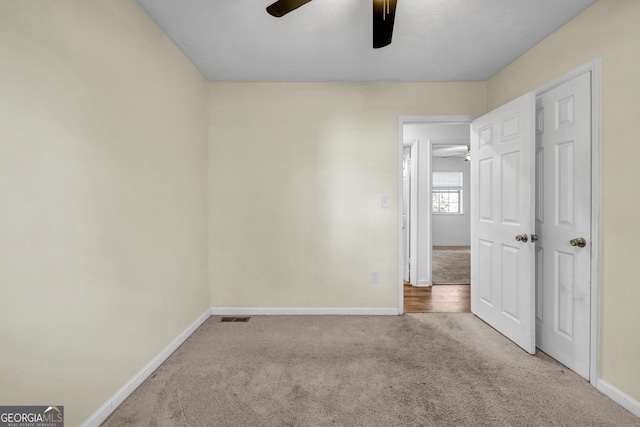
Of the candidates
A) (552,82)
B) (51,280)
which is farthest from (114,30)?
(552,82)

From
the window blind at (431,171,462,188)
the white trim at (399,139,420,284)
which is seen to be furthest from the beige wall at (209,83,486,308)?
the window blind at (431,171,462,188)

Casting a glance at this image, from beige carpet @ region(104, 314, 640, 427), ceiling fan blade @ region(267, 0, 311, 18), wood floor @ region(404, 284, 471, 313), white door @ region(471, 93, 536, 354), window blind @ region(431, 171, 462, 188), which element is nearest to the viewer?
ceiling fan blade @ region(267, 0, 311, 18)

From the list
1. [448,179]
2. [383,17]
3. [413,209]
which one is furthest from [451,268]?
[383,17]

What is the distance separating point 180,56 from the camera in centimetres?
238

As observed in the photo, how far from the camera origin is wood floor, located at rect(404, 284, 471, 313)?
318cm

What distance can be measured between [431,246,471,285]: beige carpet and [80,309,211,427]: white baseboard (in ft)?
11.9

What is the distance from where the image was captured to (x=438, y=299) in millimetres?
3539

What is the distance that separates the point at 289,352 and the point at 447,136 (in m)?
3.77

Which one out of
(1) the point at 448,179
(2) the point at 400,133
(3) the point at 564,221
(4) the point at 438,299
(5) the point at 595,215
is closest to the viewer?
(5) the point at 595,215

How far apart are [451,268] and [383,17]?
4928 millimetres

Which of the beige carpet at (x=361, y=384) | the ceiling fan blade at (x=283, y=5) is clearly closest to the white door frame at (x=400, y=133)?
the beige carpet at (x=361, y=384)

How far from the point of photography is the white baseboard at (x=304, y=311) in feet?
9.81

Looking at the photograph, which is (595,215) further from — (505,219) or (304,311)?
(304,311)

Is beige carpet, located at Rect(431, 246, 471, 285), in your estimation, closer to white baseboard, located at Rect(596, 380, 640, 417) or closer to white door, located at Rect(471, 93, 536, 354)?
white door, located at Rect(471, 93, 536, 354)
